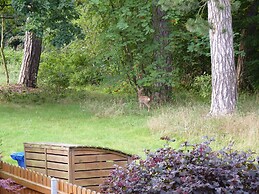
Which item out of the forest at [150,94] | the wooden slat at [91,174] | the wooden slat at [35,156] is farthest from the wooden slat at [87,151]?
the wooden slat at [35,156]

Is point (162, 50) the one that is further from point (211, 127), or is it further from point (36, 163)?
point (36, 163)

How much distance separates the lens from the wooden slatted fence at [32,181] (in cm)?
509

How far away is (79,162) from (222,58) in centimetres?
777

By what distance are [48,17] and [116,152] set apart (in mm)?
9267

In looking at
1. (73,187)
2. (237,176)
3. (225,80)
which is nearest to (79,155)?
(73,187)

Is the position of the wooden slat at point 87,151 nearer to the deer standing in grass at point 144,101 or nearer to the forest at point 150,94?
the forest at point 150,94

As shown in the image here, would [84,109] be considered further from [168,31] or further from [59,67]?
[59,67]

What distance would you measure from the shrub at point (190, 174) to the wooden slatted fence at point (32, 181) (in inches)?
16.8

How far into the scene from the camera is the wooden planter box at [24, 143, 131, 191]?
6324mm

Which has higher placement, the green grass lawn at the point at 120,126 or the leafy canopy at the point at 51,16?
the leafy canopy at the point at 51,16

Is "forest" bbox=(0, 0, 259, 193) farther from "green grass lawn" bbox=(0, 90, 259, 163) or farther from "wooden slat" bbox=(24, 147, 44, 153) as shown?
"wooden slat" bbox=(24, 147, 44, 153)

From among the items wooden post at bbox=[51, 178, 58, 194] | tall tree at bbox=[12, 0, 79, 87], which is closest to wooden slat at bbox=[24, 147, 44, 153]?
wooden post at bbox=[51, 178, 58, 194]

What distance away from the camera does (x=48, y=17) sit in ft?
49.7

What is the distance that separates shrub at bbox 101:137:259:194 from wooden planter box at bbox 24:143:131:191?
4.03 ft
